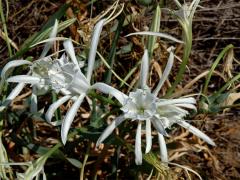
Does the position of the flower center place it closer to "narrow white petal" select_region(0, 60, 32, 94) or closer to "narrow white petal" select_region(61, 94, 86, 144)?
"narrow white petal" select_region(61, 94, 86, 144)

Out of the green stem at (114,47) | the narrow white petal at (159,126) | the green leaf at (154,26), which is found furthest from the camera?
the green stem at (114,47)

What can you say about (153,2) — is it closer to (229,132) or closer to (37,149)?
(37,149)

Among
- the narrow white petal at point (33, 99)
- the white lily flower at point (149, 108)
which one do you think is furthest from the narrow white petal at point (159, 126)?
the narrow white petal at point (33, 99)

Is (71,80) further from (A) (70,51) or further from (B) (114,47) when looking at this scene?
(B) (114,47)

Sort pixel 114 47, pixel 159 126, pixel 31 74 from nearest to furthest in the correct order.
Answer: pixel 159 126
pixel 31 74
pixel 114 47

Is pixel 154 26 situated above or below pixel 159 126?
above

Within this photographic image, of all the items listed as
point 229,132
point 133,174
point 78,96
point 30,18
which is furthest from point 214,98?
point 30,18

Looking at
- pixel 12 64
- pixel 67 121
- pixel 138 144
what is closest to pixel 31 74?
pixel 12 64

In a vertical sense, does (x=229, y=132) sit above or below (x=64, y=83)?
below

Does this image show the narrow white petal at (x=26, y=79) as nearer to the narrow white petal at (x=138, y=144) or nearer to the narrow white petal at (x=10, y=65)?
the narrow white petal at (x=10, y=65)

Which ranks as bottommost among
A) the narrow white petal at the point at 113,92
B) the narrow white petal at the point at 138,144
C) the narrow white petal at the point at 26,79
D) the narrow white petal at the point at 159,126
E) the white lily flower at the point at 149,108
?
the narrow white petal at the point at 138,144

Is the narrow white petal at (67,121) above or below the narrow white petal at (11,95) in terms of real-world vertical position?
below
